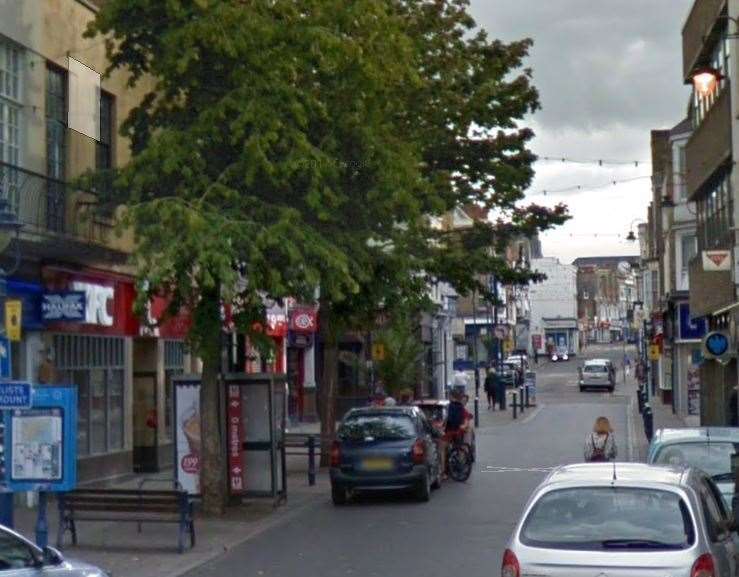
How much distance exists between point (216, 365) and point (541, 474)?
1088 cm

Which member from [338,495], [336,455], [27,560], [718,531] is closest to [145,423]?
[338,495]

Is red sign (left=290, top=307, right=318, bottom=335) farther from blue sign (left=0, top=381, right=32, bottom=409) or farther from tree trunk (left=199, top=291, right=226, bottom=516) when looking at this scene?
blue sign (left=0, top=381, right=32, bottom=409)

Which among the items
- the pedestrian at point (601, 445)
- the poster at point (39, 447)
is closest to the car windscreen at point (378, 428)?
the pedestrian at point (601, 445)

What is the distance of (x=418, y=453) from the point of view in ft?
81.5

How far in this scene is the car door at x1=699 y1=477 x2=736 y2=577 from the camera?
34.3ft

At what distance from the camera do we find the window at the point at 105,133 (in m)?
28.1

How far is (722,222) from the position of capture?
1350 inches

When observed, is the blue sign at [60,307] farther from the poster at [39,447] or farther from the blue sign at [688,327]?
the blue sign at [688,327]

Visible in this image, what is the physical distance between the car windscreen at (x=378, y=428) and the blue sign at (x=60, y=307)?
4.94 metres

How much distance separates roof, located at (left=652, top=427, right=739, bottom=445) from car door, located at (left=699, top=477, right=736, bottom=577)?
5.68m

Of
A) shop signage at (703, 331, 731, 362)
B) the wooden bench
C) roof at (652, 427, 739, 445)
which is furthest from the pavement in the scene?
shop signage at (703, 331, 731, 362)

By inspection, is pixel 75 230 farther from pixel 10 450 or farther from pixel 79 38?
pixel 10 450

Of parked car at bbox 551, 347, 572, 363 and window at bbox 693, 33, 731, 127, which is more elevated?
window at bbox 693, 33, 731, 127

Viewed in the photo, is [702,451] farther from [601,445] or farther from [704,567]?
[704,567]
